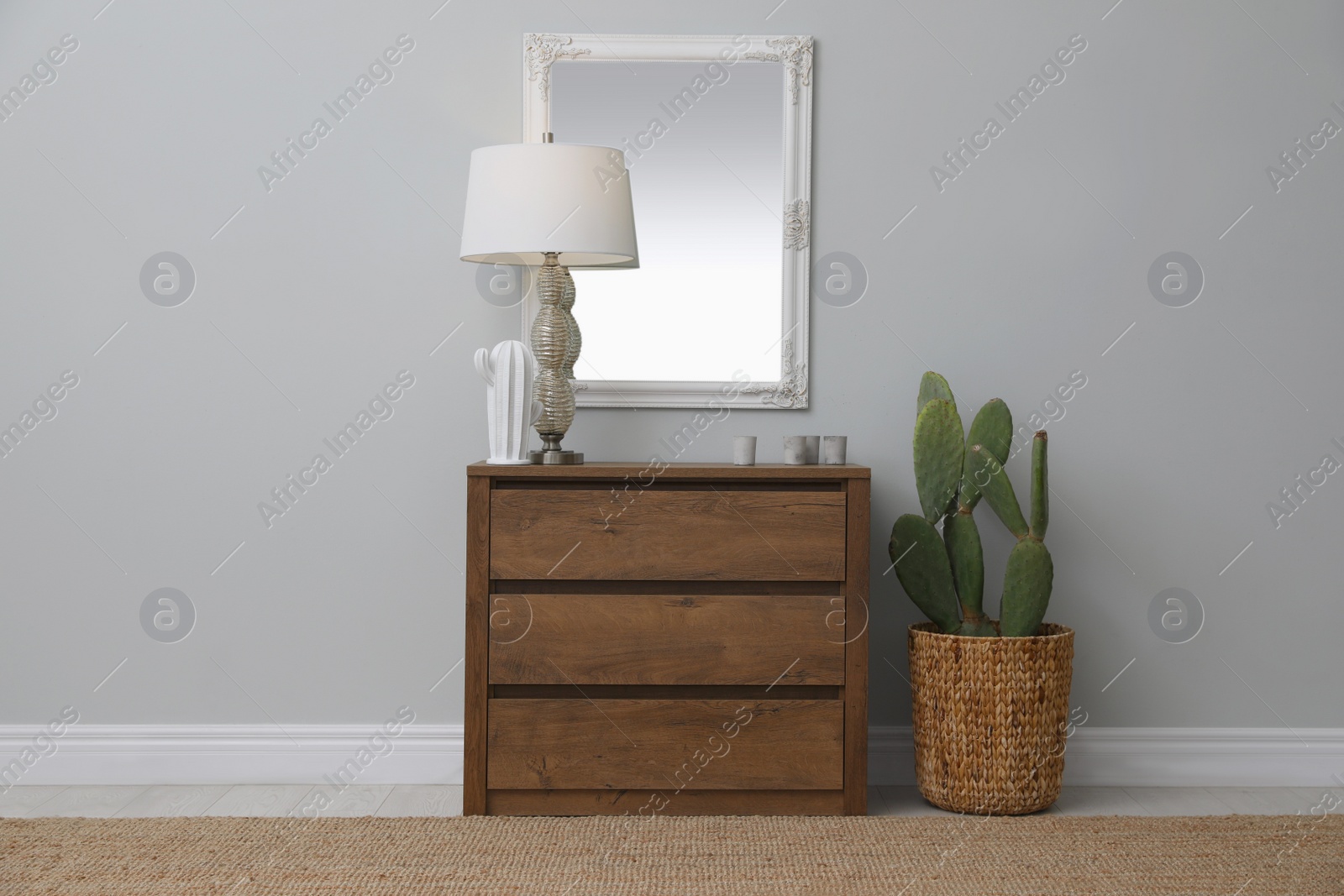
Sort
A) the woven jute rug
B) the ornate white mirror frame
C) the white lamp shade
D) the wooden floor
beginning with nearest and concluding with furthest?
the woven jute rug < the white lamp shade < the wooden floor < the ornate white mirror frame

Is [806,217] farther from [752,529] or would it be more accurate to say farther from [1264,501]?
[1264,501]

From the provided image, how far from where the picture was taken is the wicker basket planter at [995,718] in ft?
7.13

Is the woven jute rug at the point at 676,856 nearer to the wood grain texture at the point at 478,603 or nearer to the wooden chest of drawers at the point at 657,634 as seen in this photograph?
the wooden chest of drawers at the point at 657,634

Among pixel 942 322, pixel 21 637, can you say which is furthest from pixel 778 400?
pixel 21 637

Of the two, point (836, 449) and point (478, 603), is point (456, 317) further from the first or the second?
point (836, 449)

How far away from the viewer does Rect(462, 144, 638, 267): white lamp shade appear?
2.16 meters

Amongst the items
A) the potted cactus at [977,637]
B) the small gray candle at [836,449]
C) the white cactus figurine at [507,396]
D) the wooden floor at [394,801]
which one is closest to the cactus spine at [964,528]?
the potted cactus at [977,637]

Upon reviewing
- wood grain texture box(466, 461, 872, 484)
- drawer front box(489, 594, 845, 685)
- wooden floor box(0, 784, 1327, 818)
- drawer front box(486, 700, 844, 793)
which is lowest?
wooden floor box(0, 784, 1327, 818)

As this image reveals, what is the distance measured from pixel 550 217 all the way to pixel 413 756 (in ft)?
4.46

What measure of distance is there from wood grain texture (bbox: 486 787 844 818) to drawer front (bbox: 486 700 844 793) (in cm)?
3

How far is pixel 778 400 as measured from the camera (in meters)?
2.52

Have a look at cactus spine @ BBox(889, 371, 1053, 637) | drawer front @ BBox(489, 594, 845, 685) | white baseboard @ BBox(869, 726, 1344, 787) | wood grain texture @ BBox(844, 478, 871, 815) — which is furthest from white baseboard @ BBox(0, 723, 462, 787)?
cactus spine @ BBox(889, 371, 1053, 637)

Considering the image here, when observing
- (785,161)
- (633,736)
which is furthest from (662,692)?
(785,161)

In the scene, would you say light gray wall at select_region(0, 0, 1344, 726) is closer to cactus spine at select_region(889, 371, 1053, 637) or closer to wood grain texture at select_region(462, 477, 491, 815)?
cactus spine at select_region(889, 371, 1053, 637)
